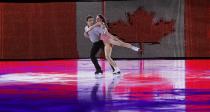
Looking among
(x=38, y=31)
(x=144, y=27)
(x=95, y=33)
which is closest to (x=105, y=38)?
(x=95, y=33)

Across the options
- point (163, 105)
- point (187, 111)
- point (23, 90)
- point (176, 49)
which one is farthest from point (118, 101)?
point (176, 49)

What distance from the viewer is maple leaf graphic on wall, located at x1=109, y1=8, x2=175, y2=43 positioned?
75.9ft

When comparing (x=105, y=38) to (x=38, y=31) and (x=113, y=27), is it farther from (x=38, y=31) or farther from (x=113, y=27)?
(x=38, y=31)

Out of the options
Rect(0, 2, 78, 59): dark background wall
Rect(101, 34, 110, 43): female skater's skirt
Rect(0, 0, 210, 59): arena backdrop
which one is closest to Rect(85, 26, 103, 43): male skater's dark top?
Rect(101, 34, 110, 43): female skater's skirt

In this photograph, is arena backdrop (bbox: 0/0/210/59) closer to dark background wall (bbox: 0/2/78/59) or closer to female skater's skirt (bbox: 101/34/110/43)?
dark background wall (bbox: 0/2/78/59)

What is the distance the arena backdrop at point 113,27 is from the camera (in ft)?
75.6

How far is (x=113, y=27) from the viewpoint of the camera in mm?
23422

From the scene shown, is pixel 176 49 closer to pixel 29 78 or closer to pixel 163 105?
pixel 29 78

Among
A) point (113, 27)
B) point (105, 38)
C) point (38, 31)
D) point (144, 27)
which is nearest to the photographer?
point (105, 38)

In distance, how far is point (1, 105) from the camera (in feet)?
27.9

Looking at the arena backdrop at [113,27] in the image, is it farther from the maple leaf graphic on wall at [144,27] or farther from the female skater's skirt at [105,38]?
the female skater's skirt at [105,38]

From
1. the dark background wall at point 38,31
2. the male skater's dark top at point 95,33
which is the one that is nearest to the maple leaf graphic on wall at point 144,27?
the dark background wall at point 38,31

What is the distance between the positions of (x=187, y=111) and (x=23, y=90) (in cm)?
433

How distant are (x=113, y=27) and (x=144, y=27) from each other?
1384 millimetres
